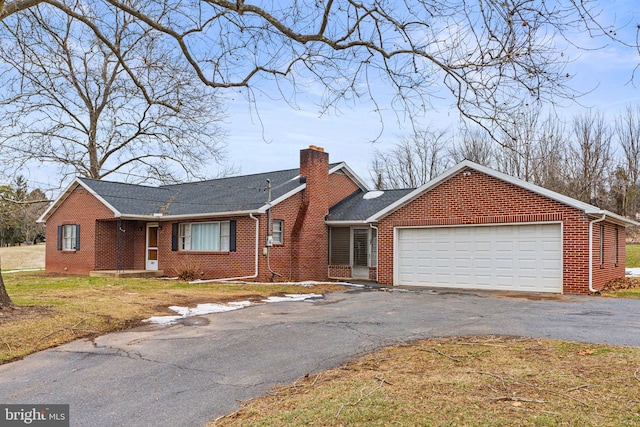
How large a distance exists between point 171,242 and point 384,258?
9.23m

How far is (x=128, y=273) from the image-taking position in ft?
70.4

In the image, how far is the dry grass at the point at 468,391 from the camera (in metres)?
4.43

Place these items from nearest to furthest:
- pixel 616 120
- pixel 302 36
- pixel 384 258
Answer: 1. pixel 302 36
2. pixel 384 258
3. pixel 616 120

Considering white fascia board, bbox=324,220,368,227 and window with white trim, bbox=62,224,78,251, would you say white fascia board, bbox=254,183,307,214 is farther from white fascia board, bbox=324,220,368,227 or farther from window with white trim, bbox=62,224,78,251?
window with white trim, bbox=62,224,78,251

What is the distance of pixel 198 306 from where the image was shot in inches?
477

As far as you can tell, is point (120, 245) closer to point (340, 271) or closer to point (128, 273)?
point (128, 273)

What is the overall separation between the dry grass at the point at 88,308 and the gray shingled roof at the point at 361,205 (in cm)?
442

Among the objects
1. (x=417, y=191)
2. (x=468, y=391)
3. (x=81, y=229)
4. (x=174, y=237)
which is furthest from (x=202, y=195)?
(x=468, y=391)

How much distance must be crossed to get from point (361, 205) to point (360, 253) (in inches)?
86.6

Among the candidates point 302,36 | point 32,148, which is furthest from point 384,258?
point 32,148

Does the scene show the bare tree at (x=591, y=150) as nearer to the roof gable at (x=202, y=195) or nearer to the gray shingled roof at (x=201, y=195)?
the roof gable at (x=202, y=195)

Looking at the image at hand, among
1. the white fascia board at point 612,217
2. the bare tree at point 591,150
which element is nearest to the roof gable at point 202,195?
the white fascia board at point 612,217

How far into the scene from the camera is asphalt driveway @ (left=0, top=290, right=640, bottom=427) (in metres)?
5.64

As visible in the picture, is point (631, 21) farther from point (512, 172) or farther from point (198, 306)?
point (512, 172)
